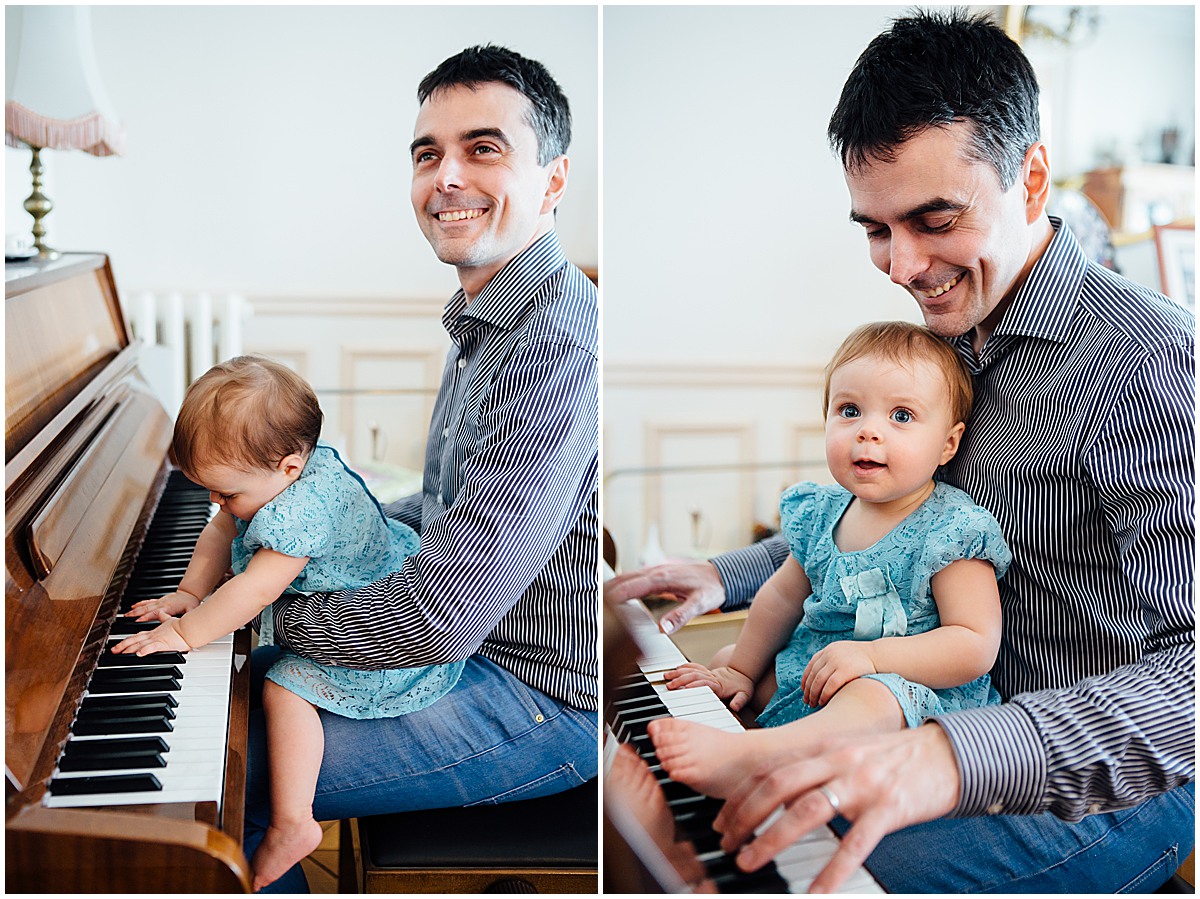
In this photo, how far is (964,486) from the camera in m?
A: 1.17

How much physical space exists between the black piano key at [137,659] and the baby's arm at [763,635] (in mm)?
621

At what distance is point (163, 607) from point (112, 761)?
0.36m

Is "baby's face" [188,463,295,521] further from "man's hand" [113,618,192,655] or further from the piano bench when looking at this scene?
the piano bench

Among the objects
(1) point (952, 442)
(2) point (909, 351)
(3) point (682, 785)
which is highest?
(2) point (909, 351)

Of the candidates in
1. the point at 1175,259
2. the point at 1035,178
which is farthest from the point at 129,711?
the point at 1175,259

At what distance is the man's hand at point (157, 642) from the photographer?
1192 millimetres

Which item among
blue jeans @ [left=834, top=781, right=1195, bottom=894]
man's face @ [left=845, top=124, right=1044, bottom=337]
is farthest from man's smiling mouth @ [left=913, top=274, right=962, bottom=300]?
blue jeans @ [left=834, top=781, right=1195, bottom=894]

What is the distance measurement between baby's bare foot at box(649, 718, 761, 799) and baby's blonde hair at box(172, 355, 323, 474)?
612 mm

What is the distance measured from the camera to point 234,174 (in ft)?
9.42

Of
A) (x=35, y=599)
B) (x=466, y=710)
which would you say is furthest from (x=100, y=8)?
(x=466, y=710)

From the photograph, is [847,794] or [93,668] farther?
[93,668]

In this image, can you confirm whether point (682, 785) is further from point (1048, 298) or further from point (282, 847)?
point (1048, 298)

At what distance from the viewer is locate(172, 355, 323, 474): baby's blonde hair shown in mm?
1193

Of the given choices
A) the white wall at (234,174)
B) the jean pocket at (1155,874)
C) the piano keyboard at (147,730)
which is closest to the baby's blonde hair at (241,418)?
the piano keyboard at (147,730)
